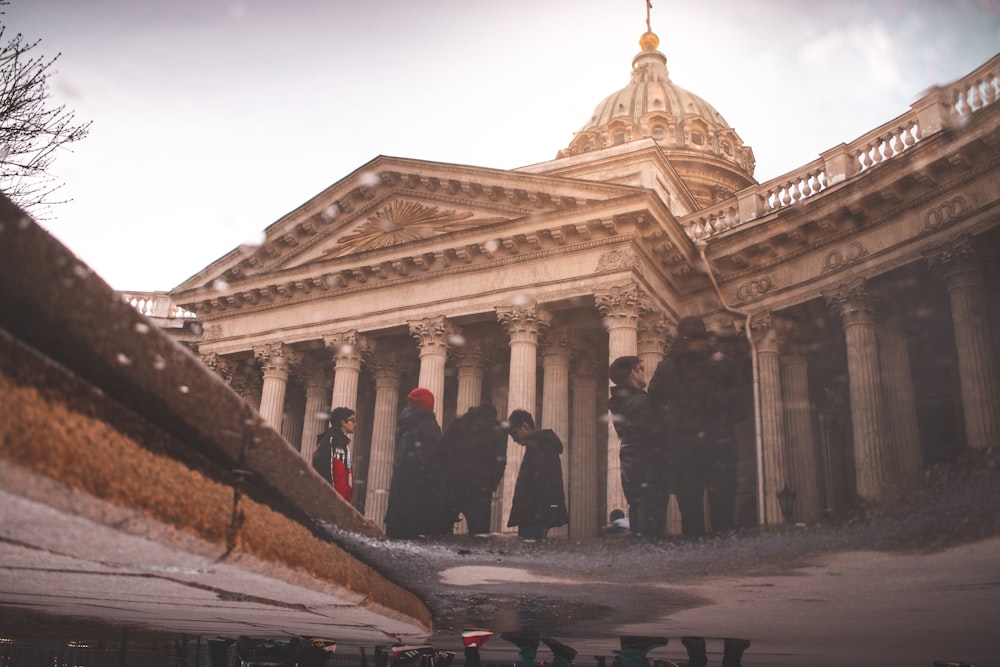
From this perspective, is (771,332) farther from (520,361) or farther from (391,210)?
(391,210)

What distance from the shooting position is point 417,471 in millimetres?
9086

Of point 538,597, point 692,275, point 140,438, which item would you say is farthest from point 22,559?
point 692,275

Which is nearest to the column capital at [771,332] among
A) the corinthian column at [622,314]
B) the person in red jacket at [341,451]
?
the corinthian column at [622,314]

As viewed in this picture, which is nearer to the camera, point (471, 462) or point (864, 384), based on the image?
point (471, 462)

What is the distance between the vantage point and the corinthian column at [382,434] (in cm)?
2073

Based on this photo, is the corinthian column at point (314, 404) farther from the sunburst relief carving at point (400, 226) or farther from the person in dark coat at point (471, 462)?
the person in dark coat at point (471, 462)

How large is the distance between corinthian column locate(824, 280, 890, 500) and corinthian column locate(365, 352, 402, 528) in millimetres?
10958

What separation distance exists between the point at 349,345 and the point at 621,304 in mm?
7585

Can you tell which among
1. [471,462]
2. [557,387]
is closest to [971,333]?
[557,387]

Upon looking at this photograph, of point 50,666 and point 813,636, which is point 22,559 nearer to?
point 813,636

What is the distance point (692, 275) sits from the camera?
64.6ft

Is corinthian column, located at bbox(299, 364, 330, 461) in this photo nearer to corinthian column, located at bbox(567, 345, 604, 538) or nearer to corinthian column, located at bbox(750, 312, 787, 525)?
corinthian column, located at bbox(567, 345, 604, 538)

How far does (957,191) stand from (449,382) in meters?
13.8

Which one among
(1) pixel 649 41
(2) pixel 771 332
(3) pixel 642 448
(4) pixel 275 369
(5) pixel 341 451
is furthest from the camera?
(1) pixel 649 41
